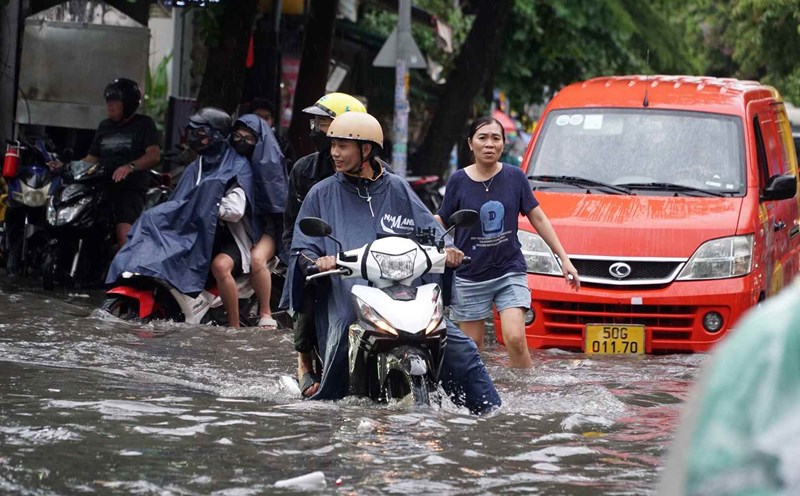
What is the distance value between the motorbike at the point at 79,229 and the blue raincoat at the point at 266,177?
218cm

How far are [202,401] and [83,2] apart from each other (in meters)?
9.09

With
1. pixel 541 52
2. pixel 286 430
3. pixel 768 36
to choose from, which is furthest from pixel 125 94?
pixel 768 36

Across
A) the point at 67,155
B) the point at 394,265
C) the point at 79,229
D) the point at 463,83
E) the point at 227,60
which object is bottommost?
the point at 79,229

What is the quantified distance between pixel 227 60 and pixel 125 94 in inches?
96.4

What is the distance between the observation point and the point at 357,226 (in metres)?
6.93

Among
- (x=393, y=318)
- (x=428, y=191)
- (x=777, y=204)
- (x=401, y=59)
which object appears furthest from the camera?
(x=428, y=191)

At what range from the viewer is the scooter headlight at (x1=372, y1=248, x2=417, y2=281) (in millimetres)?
6422

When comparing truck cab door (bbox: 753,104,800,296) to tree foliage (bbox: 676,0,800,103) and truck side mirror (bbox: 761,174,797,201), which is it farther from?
tree foliage (bbox: 676,0,800,103)

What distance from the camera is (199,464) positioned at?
555cm

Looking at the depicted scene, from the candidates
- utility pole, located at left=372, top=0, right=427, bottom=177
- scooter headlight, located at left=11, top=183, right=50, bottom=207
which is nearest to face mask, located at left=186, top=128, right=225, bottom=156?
scooter headlight, located at left=11, top=183, right=50, bottom=207

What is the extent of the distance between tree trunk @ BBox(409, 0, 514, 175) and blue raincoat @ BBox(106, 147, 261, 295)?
37.5 ft

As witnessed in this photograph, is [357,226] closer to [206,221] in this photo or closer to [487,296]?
[487,296]

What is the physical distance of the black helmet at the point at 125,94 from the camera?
12.7m

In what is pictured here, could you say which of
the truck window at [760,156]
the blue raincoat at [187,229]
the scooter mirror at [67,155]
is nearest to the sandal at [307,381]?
the blue raincoat at [187,229]
